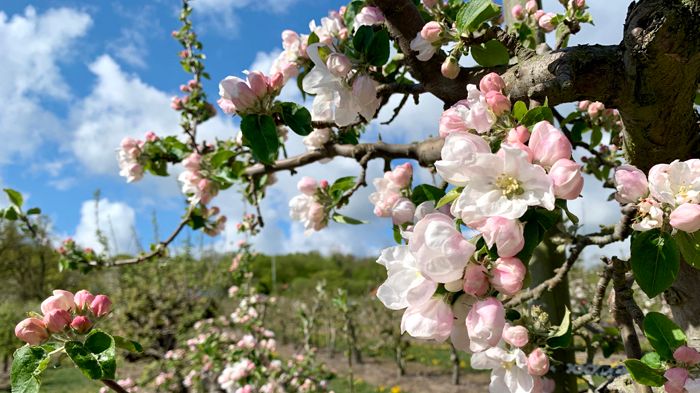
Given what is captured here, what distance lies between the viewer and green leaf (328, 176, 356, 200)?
58.1 inches

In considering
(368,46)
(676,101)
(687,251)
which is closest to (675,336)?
(687,251)

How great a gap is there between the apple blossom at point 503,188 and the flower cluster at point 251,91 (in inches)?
19.8

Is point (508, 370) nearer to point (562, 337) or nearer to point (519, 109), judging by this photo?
point (562, 337)

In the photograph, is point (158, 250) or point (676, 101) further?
point (158, 250)

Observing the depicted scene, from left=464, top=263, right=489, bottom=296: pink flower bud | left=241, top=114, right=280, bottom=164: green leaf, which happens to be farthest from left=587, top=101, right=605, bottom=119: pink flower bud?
left=464, top=263, right=489, bottom=296: pink flower bud

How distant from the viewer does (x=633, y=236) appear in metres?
0.71

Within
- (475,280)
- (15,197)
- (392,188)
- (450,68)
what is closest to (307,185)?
(392,188)

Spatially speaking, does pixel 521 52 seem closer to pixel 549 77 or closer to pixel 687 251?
pixel 549 77

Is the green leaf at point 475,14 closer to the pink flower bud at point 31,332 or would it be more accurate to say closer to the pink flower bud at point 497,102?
the pink flower bud at point 497,102

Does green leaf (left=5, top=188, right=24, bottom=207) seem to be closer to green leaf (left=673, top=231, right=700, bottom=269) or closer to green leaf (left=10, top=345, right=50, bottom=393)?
green leaf (left=10, top=345, right=50, bottom=393)

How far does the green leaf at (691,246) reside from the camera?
675 mm

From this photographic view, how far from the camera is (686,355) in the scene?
0.73 m

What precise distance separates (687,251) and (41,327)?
39.3 inches

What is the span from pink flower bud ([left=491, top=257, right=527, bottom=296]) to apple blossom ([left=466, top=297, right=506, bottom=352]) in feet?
0.08
